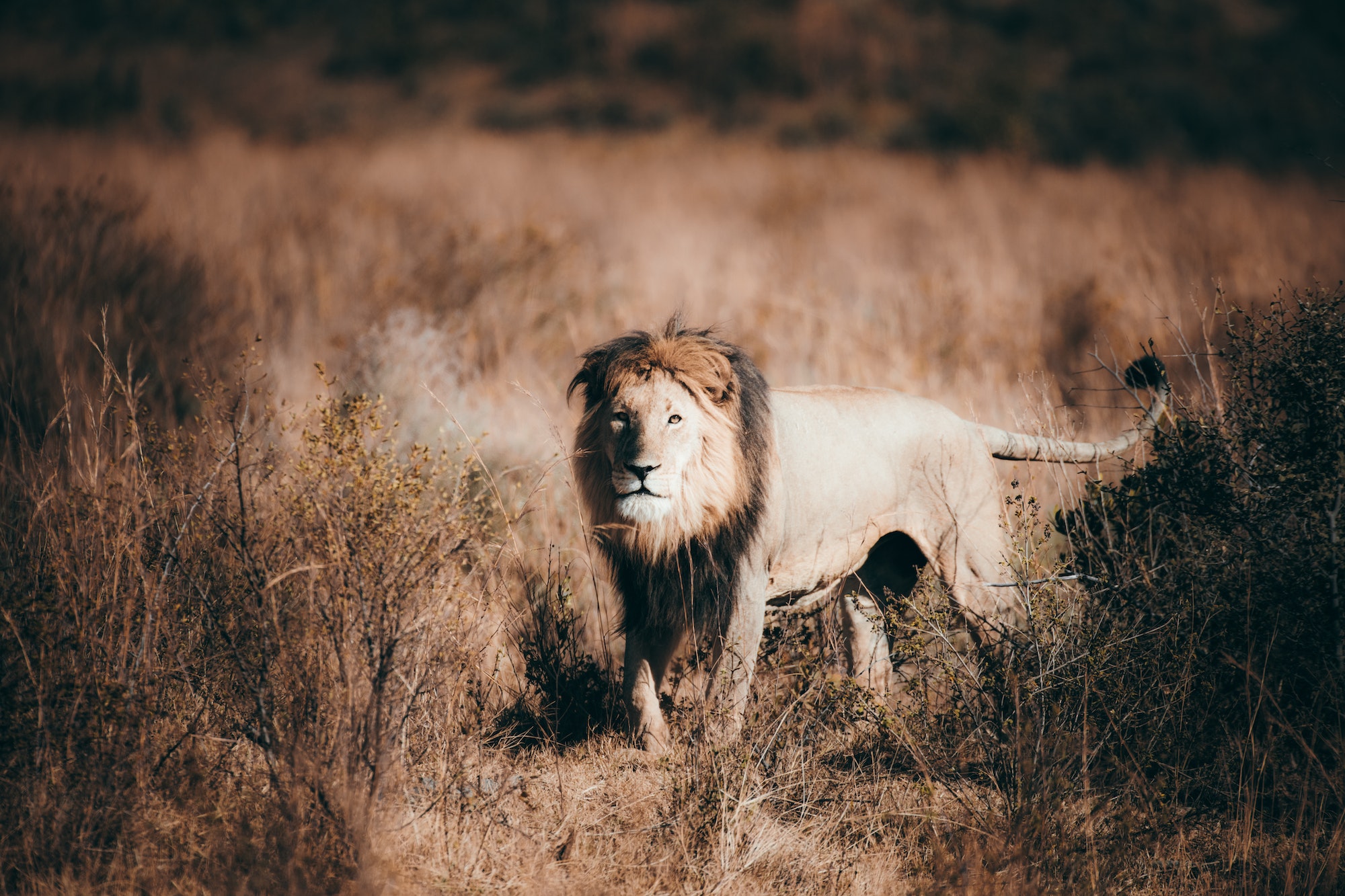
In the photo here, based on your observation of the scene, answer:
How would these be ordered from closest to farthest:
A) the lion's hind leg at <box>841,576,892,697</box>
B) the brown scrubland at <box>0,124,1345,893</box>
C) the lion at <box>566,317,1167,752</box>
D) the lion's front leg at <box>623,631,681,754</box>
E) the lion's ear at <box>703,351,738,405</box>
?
the brown scrubland at <box>0,124,1345,893</box>
the lion at <box>566,317,1167,752</box>
the lion's ear at <box>703,351,738,405</box>
the lion's front leg at <box>623,631,681,754</box>
the lion's hind leg at <box>841,576,892,697</box>

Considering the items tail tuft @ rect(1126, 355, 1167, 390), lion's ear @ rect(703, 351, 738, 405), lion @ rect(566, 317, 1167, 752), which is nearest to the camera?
lion @ rect(566, 317, 1167, 752)

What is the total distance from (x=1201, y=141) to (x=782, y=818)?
2826 centimetres

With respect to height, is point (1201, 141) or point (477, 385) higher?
point (1201, 141)

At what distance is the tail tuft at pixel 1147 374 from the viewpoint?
4145 mm

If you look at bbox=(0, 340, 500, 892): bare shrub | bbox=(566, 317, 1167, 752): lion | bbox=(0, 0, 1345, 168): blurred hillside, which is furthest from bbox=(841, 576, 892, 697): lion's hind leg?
bbox=(0, 0, 1345, 168): blurred hillside

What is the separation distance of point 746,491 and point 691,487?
0.84ft

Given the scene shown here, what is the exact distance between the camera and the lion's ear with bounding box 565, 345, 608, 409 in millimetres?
3650

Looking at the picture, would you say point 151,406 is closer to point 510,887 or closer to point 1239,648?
point 510,887

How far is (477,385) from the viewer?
7621 mm

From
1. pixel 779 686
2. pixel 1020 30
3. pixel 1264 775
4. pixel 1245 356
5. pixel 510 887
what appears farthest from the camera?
pixel 1020 30

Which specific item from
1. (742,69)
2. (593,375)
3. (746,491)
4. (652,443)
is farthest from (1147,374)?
(742,69)

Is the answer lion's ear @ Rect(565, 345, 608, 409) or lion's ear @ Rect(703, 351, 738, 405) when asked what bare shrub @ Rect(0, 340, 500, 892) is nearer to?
lion's ear @ Rect(565, 345, 608, 409)

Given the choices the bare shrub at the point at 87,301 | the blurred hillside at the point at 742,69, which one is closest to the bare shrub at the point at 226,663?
the bare shrub at the point at 87,301

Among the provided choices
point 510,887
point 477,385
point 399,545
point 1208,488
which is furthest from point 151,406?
point 1208,488
